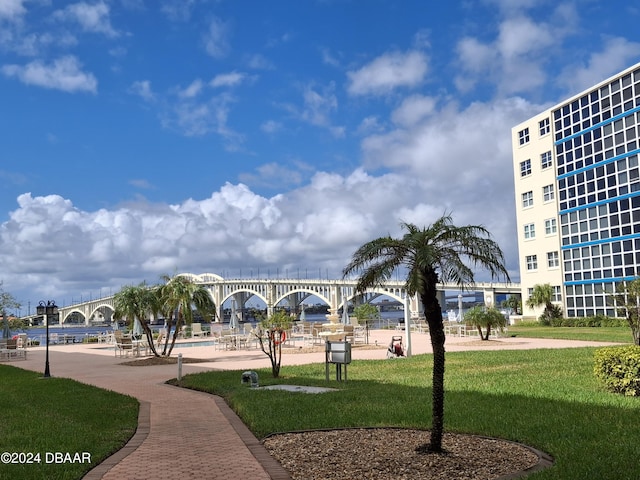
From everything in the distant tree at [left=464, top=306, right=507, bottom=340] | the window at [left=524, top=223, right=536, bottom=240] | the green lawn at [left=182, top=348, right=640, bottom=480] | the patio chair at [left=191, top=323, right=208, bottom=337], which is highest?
the window at [left=524, top=223, right=536, bottom=240]

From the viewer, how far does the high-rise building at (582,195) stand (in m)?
Result: 43.4

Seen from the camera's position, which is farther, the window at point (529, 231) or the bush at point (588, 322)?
the window at point (529, 231)

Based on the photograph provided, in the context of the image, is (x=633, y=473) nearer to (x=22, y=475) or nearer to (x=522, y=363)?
(x=22, y=475)

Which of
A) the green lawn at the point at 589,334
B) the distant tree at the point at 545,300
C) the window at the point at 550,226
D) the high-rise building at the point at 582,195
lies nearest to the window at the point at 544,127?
the high-rise building at the point at 582,195

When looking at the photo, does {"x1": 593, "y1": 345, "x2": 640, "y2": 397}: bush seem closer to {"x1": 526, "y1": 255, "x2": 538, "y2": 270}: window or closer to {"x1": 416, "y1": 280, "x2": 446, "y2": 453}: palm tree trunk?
{"x1": 416, "y1": 280, "x2": 446, "y2": 453}: palm tree trunk

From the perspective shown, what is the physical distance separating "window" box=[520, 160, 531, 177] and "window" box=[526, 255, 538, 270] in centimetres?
722

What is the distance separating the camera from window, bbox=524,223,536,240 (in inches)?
2105

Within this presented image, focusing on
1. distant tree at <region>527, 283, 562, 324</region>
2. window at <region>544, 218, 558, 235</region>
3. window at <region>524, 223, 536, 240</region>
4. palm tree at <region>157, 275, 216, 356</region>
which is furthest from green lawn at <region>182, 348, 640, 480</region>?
window at <region>524, 223, 536, 240</region>

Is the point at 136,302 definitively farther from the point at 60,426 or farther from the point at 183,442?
the point at 183,442

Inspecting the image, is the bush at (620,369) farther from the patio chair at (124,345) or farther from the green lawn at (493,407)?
the patio chair at (124,345)

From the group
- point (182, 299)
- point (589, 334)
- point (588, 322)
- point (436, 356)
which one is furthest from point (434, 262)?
point (588, 322)

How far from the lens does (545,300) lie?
49.4 m

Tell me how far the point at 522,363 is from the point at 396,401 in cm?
782

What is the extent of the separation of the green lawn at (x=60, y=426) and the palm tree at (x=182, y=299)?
26.2ft
